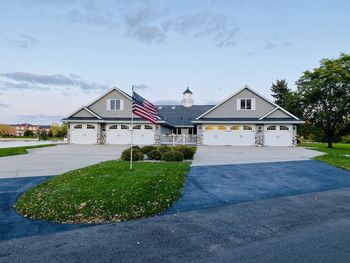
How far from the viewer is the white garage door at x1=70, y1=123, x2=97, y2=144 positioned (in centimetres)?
3073

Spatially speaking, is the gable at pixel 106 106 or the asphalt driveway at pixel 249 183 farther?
the gable at pixel 106 106

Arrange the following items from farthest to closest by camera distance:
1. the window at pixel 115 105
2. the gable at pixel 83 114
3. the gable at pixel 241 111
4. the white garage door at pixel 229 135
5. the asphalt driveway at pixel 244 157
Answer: the window at pixel 115 105, the gable at pixel 83 114, the gable at pixel 241 111, the white garage door at pixel 229 135, the asphalt driveway at pixel 244 157

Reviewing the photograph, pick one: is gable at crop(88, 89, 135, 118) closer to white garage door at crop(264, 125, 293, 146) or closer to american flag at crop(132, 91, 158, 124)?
white garage door at crop(264, 125, 293, 146)

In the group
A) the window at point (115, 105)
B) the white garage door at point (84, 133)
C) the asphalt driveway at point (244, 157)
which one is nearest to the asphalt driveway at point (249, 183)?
the asphalt driveway at point (244, 157)

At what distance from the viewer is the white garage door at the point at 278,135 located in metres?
28.8

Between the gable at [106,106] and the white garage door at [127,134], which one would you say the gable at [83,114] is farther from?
the white garage door at [127,134]

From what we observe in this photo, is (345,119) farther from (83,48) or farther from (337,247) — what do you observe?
(337,247)

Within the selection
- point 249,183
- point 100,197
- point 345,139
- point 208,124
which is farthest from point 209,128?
point 345,139

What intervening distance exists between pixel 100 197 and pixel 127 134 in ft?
78.1

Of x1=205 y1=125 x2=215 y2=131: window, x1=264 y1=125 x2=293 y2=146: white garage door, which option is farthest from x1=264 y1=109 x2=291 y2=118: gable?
x1=205 y1=125 x2=215 y2=131: window

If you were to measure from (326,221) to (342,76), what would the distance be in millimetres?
30197

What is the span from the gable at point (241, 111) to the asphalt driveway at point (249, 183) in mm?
17351

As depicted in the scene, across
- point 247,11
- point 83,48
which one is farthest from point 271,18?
point 83,48

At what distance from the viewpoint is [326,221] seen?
18.8ft
